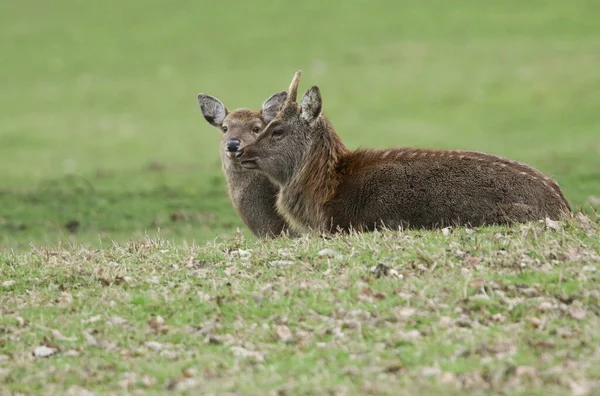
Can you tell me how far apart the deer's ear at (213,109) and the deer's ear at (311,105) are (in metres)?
2.86

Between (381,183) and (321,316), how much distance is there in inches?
144

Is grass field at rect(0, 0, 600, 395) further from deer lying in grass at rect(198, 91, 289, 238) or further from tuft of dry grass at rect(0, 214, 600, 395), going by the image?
deer lying in grass at rect(198, 91, 289, 238)

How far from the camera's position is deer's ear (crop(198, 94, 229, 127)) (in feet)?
55.1

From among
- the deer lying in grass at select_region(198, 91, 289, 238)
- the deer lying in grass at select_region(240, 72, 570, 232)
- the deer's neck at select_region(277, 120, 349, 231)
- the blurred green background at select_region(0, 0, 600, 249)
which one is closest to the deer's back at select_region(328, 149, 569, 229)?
the deer lying in grass at select_region(240, 72, 570, 232)

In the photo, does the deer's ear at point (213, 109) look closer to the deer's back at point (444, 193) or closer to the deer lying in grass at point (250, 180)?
the deer lying in grass at point (250, 180)

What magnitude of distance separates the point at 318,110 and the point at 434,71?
116 feet

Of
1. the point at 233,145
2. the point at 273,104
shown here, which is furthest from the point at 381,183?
the point at 273,104

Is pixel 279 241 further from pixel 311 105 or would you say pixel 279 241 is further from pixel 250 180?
pixel 250 180

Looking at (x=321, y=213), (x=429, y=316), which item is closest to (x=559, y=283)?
(x=429, y=316)

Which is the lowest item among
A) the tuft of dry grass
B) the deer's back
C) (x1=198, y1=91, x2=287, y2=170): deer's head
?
the tuft of dry grass

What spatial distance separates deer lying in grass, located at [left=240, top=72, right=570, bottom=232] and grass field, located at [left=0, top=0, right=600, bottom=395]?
2.14 feet

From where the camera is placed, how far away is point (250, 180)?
15.9 metres

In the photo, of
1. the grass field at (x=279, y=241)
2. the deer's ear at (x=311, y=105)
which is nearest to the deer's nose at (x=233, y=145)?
the deer's ear at (x=311, y=105)

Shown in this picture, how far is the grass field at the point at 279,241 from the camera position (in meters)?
8.66
